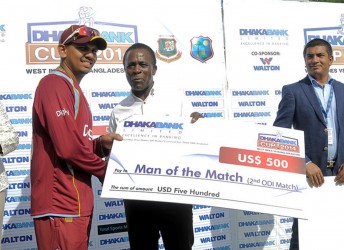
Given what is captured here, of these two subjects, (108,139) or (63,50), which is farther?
(108,139)

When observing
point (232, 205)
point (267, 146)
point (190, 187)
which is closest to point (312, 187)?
point (267, 146)

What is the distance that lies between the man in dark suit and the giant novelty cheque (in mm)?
580

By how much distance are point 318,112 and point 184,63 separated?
5.43ft

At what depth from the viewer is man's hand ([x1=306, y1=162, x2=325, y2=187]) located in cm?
347

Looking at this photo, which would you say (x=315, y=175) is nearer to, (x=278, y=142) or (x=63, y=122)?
(x=278, y=142)

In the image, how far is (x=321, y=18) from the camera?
5441 millimetres

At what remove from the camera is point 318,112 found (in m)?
3.68

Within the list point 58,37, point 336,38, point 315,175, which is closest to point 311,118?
point 315,175

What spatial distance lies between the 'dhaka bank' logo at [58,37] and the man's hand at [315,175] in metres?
2.17

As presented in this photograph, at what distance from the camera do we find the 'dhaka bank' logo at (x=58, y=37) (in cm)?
429

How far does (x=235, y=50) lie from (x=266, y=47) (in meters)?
0.41

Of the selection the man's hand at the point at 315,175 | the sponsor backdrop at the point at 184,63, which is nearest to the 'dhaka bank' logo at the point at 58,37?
the sponsor backdrop at the point at 184,63

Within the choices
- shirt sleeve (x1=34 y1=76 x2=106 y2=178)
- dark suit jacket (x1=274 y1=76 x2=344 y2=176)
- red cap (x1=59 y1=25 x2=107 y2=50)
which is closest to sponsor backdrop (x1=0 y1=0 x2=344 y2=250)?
dark suit jacket (x1=274 y1=76 x2=344 y2=176)

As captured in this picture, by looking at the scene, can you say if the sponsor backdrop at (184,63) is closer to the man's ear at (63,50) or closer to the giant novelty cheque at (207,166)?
the giant novelty cheque at (207,166)
